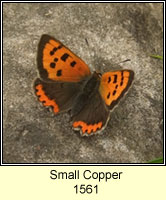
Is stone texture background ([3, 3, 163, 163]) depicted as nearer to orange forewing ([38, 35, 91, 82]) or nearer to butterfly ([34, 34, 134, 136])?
butterfly ([34, 34, 134, 136])

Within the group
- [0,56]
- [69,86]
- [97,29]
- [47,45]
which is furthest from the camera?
[97,29]

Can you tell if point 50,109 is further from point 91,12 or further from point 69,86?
point 91,12

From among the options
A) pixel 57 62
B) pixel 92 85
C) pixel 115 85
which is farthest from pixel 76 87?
pixel 115 85

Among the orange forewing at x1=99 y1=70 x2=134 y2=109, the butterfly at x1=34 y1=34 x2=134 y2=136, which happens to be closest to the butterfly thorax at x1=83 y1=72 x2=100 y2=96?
the butterfly at x1=34 y1=34 x2=134 y2=136

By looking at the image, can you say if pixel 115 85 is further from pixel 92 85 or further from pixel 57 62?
pixel 57 62

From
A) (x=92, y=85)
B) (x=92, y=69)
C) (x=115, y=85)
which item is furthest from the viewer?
(x=92, y=69)

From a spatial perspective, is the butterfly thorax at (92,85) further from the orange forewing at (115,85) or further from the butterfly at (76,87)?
the orange forewing at (115,85)

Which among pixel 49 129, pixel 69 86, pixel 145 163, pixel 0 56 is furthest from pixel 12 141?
pixel 145 163
